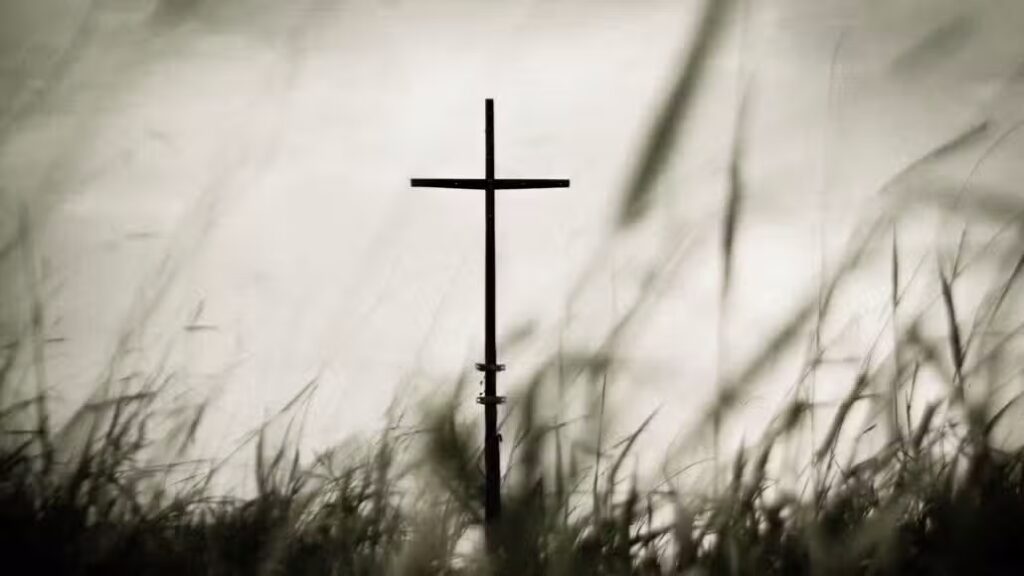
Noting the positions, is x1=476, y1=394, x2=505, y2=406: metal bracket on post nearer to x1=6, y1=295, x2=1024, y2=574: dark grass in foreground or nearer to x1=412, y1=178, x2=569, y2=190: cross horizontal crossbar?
x1=6, y1=295, x2=1024, y2=574: dark grass in foreground

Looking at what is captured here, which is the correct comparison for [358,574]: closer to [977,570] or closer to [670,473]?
[670,473]

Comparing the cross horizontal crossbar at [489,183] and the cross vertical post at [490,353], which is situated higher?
the cross horizontal crossbar at [489,183]

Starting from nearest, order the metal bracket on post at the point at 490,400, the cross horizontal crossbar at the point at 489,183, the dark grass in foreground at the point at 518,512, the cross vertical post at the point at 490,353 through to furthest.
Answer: the dark grass in foreground at the point at 518,512
the cross vertical post at the point at 490,353
the metal bracket on post at the point at 490,400
the cross horizontal crossbar at the point at 489,183

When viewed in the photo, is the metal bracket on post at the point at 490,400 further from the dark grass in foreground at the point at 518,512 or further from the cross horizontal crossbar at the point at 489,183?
the cross horizontal crossbar at the point at 489,183

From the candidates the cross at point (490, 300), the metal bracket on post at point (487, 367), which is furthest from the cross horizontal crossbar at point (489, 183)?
the metal bracket on post at point (487, 367)

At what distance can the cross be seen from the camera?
3.96 metres

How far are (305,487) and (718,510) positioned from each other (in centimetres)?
139

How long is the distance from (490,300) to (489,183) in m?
0.56

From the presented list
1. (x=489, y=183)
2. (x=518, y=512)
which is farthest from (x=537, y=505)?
(x=489, y=183)

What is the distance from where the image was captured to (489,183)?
16.0 feet

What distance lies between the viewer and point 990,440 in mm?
3365

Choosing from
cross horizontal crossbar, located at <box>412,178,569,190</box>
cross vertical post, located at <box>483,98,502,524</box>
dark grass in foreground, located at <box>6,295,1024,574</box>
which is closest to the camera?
dark grass in foreground, located at <box>6,295,1024,574</box>

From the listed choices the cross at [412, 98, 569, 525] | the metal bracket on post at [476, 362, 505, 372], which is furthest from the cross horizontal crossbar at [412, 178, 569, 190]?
the metal bracket on post at [476, 362, 505, 372]

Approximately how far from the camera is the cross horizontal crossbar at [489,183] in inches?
186
